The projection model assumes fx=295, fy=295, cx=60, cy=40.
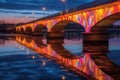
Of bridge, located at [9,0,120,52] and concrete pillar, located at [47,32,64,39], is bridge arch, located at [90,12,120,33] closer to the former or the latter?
bridge, located at [9,0,120,52]

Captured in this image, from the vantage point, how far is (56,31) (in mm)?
71938

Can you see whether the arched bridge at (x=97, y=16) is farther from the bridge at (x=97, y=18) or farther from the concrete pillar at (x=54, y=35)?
the concrete pillar at (x=54, y=35)

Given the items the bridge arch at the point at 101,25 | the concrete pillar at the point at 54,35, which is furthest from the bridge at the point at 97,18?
the concrete pillar at the point at 54,35

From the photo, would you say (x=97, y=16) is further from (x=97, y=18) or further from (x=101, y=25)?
(x=101, y=25)

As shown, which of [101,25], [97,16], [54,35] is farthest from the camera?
[54,35]

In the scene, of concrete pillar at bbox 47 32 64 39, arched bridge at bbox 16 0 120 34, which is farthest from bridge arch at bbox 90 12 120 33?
concrete pillar at bbox 47 32 64 39

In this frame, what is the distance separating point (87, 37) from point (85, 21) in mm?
4712

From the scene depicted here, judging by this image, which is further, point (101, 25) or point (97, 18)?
point (101, 25)

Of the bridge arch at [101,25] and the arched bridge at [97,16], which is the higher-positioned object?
the arched bridge at [97,16]

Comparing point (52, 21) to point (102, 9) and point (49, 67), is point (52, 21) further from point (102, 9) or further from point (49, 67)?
point (49, 67)

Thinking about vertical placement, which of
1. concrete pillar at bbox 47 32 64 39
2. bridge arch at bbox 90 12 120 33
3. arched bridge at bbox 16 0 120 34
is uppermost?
arched bridge at bbox 16 0 120 34

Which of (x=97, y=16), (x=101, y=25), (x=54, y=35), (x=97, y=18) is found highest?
(x=97, y=16)

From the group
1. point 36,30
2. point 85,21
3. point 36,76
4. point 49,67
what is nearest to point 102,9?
point 85,21

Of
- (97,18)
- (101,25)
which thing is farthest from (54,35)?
(97,18)
